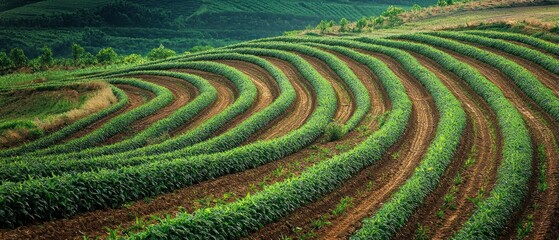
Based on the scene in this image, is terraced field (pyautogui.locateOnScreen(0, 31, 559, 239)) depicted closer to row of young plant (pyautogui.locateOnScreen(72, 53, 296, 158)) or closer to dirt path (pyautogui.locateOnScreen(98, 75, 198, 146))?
row of young plant (pyautogui.locateOnScreen(72, 53, 296, 158))

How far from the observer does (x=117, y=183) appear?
749 inches

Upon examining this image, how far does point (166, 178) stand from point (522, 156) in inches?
773

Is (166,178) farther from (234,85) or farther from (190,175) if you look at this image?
(234,85)

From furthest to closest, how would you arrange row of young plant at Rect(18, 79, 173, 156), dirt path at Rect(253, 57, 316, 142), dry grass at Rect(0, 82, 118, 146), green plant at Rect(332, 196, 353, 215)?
dry grass at Rect(0, 82, 118, 146), dirt path at Rect(253, 57, 316, 142), row of young plant at Rect(18, 79, 173, 156), green plant at Rect(332, 196, 353, 215)

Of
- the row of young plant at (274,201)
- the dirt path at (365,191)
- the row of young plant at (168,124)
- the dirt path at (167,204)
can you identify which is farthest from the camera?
the row of young plant at (168,124)

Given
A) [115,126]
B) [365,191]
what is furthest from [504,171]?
[115,126]

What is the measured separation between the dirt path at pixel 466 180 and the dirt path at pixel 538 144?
6.89 ft

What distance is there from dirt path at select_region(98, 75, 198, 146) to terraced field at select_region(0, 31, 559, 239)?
262 millimetres

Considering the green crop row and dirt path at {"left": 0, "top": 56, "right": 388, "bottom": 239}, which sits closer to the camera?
dirt path at {"left": 0, "top": 56, "right": 388, "bottom": 239}

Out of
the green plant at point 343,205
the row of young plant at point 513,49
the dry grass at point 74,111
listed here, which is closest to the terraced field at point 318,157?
the green plant at point 343,205

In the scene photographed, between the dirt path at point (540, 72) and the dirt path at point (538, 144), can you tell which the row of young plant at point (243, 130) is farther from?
the dirt path at point (540, 72)

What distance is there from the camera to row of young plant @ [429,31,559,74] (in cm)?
4216

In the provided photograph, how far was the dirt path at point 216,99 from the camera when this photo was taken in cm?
3631

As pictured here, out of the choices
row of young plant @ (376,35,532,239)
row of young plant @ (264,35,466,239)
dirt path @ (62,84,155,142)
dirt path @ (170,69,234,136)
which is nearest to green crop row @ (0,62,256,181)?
dirt path @ (170,69,234,136)
